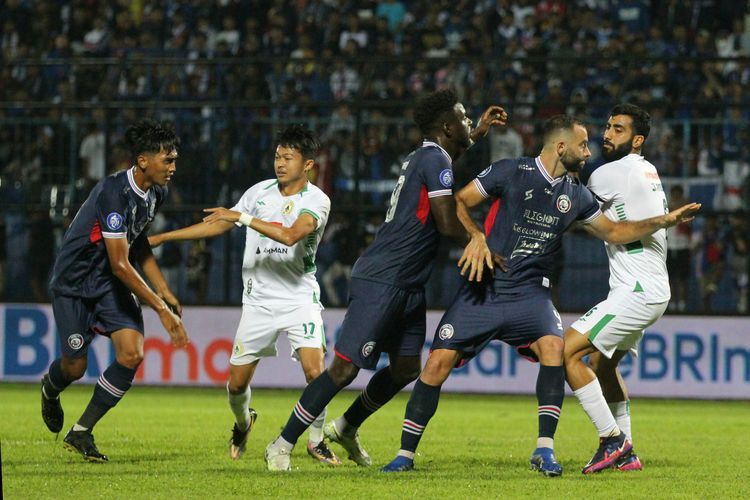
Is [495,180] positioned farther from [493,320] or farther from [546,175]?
[493,320]

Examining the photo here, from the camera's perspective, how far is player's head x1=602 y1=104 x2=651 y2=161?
28.6 feet

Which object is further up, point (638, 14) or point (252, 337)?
point (638, 14)

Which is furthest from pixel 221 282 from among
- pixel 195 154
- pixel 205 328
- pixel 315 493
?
pixel 315 493

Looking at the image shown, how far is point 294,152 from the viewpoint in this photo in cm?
877

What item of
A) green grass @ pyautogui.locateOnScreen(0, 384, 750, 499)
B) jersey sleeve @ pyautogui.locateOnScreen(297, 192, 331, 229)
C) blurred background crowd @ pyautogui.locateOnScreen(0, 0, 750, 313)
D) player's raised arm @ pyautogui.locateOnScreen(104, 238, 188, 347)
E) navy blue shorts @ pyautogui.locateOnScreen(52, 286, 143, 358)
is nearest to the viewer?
green grass @ pyautogui.locateOnScreen(0, 384, 750, 499)

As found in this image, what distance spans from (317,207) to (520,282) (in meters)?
1.55

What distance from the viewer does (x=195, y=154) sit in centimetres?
1658

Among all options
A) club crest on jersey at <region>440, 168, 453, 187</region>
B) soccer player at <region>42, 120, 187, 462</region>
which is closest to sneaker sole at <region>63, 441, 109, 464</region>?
soccer player at <region>42, 120, 187, 462</region>

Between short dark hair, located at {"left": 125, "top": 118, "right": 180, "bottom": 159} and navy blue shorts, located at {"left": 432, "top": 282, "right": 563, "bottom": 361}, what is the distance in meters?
2.32

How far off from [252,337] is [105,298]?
3.40ft

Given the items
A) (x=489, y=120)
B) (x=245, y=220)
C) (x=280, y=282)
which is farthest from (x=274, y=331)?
(x=489, y=120)

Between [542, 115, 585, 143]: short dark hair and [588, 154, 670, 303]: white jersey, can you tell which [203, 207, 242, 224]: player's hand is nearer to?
[542, 115, 585, 143]: short dark hair

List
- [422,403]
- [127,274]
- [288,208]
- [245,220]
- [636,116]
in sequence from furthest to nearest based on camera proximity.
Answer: [288,208] < [636,116] < [127,274] < [245,220] < [422,403]

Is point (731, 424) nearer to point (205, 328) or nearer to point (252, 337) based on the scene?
point (252, 337)
